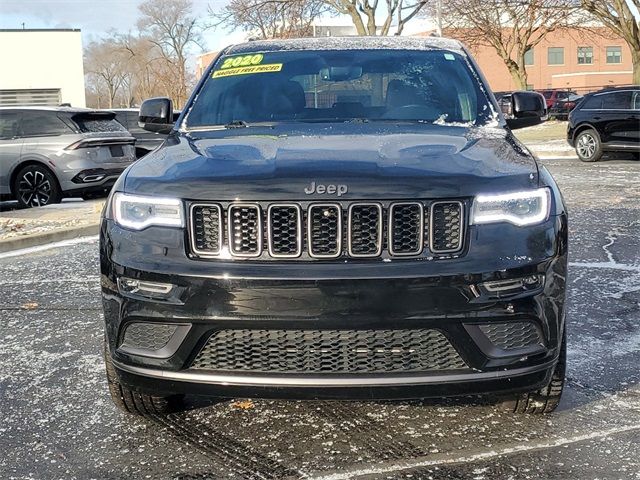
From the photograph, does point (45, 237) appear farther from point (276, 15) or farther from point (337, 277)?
point (276, 15)

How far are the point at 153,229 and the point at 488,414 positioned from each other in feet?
5.54

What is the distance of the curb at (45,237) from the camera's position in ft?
26.7

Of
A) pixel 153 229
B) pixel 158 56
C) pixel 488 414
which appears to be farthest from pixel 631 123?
pixel 158 56

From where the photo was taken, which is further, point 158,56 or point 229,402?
point 158,56

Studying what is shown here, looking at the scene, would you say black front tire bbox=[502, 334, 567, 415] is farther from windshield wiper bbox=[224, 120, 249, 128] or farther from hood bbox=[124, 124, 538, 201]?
windshield wiper bbox=[224, 120, 249, 128]

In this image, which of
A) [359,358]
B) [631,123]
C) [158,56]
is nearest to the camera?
[359,358]

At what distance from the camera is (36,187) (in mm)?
11625

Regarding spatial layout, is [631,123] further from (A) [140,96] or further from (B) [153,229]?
(A) [140,96]

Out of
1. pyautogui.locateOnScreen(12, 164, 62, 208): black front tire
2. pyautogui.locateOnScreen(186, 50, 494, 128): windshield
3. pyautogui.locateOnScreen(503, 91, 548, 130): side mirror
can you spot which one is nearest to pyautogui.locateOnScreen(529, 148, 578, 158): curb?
pyautogui.locateOnScreen(12, 164, 62, 208): black front tire

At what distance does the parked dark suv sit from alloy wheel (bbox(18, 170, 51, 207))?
10.7 m

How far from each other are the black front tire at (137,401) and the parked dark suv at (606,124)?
13773 mm

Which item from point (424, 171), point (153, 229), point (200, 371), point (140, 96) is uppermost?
point (140, 96)

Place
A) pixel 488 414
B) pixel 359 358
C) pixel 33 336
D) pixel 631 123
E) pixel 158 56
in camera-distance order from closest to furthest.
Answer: pixel 359 358 < pixel 488 414 < pixel 33 336 < pixel 631 123 < pixel 158 56

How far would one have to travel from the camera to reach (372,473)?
2902 millimetres
